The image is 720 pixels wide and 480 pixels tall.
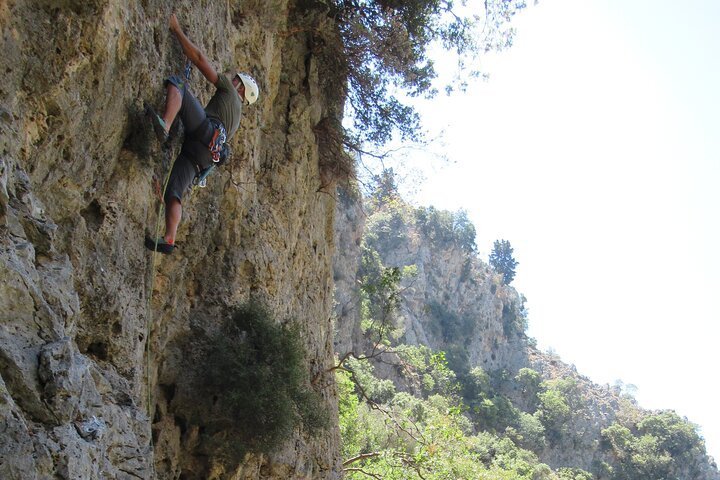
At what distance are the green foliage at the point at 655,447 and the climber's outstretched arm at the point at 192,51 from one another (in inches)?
2380

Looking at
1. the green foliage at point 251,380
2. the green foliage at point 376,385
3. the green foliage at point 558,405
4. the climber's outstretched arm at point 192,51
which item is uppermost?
the green foliage at point 558,405

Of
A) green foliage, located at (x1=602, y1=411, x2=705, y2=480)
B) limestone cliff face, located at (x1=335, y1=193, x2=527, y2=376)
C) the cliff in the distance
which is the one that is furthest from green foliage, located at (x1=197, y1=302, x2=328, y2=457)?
green foliage, located at (x1=602, y1=411, x2=705, y2=480)

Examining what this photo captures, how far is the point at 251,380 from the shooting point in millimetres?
6105

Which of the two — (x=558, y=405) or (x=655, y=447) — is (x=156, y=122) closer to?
(x=558, y=405)

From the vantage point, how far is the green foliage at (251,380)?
6.05 meters

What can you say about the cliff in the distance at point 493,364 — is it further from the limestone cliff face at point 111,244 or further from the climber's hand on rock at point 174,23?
the climber's hand on rock at point 174,23

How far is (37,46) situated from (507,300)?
7475 cm

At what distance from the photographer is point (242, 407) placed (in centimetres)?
606

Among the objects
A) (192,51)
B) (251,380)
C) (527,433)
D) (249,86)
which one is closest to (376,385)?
(527,433)

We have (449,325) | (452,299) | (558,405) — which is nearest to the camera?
(558,405)

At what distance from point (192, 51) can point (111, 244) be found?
1922 mm

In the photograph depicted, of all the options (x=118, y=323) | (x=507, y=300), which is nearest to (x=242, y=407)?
(x=118, y=323)

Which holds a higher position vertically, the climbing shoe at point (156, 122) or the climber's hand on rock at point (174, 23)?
the climber's hand on rock at point (174, 23)

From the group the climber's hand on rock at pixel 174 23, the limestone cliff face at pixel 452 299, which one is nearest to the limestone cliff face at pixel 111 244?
the climber's hand on rock at pixel 174 23
